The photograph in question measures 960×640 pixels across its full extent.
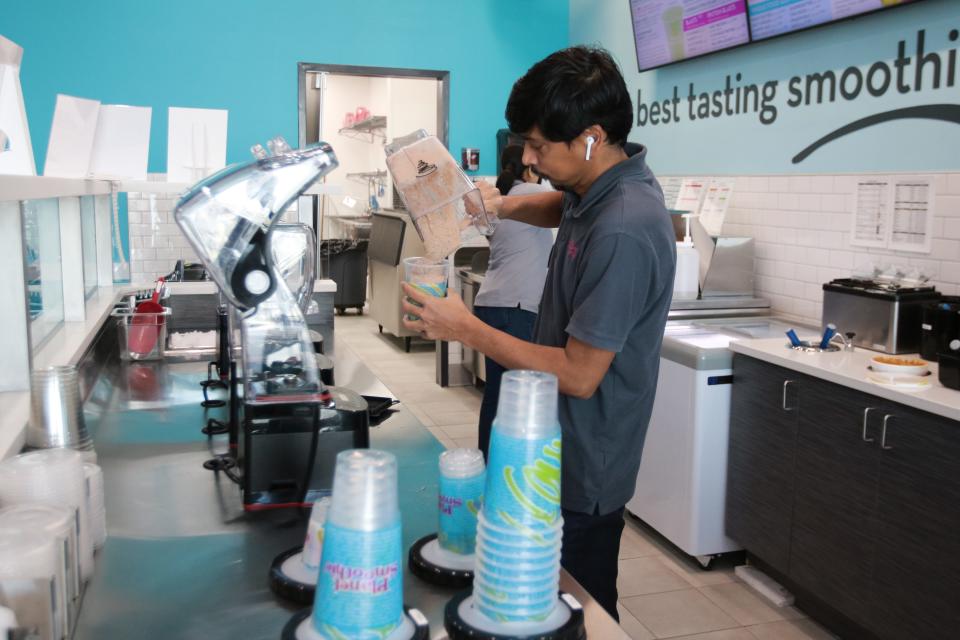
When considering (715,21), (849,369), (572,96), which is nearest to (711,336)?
(849,369)

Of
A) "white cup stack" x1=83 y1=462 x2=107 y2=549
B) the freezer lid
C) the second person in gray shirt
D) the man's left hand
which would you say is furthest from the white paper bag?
"white cup stack" x1=83 y1=462 x2=107 y2=549

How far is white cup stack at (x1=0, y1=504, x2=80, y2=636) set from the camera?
3.44ft

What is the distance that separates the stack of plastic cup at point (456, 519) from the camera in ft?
4.11

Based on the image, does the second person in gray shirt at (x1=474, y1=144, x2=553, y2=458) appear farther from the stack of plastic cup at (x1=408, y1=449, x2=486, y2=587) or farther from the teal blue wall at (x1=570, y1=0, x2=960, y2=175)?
the stack of plastic cup at (x1=408, y1=449, x2=486, y2=587)

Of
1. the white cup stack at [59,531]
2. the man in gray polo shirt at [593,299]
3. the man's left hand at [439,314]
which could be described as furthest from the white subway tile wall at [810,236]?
the white cup stack at [59,531]

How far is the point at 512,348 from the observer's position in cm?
173

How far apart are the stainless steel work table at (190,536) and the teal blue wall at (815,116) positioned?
8.03ft

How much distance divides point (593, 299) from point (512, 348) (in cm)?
20

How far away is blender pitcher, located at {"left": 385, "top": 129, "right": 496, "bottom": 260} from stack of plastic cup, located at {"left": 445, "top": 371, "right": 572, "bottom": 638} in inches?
36.9

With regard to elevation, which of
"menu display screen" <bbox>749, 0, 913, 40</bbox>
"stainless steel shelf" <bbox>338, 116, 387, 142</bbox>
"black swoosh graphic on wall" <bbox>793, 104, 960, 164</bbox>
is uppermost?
"stainless steel shelf" <bbox>338, 116, 387, 142</bbox>

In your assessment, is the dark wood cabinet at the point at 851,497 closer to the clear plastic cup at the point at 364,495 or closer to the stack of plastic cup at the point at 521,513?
the stack of plastic cup at the point at 521,513

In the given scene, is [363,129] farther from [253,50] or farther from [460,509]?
[460,509]

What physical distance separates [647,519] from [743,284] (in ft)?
4.22

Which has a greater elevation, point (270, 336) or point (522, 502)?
point (270, 336)
